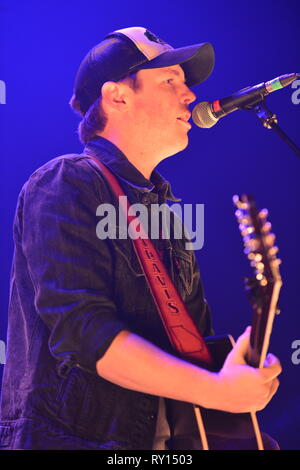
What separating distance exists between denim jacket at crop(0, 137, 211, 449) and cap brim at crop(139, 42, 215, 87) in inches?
26.1

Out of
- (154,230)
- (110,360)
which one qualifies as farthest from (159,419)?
(154,230)

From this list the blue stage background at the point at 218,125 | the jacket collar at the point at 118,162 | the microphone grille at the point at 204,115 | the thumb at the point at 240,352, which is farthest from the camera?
the blue stage background at the point at 218,125

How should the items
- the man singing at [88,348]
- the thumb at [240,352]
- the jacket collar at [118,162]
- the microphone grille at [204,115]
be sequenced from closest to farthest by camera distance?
1. the man singing at [88,348]
2. the thumb at [240,352]
3. the jacket collar at [118,162]
4. the microphone grille at [204,115]

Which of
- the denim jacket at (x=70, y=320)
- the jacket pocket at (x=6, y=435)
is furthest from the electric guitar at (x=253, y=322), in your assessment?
the jacket pocket at (x=6, y=435)

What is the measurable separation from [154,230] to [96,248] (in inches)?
20.3

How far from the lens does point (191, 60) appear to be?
230 cm

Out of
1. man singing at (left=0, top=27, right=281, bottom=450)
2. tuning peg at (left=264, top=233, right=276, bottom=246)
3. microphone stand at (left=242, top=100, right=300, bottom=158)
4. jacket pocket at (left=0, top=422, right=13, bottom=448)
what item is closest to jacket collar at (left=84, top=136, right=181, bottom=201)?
man singing at (left=0, top=27, right=281, bottom=450)

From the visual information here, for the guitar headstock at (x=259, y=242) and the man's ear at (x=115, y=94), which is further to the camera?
the man's ear at (x=115, y=94)

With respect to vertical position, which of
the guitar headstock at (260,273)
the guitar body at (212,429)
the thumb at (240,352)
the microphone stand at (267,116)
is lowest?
the guitar body at (212,429)

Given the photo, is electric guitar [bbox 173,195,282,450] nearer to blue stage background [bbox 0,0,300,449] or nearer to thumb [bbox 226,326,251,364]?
thumb [bbox 226,326,251,364]

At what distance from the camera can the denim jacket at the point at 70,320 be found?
1.37 meters

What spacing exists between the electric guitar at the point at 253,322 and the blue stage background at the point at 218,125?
193 cm

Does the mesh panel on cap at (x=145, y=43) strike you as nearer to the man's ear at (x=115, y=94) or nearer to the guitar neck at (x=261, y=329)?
the man's ear at (x=115, y=94)

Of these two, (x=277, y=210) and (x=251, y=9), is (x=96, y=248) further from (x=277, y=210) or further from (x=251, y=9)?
(x=251, y=9)
